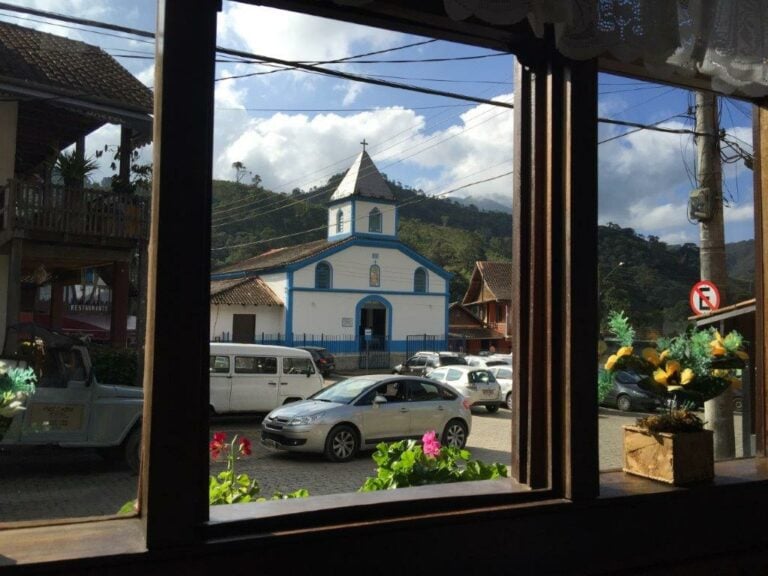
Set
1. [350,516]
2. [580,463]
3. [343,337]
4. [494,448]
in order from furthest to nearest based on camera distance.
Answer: [343,337], [494,448], [580,463], [350,516]

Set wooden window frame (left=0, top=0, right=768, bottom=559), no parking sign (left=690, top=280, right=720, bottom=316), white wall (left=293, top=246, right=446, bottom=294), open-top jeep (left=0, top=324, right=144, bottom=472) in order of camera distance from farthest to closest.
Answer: white wall (left=293, top=246, right=446, bottom=294) < open-top jeep (left=0, top=324, right=144, bottom=472) < no parking sign (left=690, top=280, right=720, bottom=316) < wooden window frame (left=0, top=0, right=768, bottom=559)

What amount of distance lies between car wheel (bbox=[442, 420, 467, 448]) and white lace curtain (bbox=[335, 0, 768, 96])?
25.8 feet

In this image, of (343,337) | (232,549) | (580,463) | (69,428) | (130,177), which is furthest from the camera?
(343,337)

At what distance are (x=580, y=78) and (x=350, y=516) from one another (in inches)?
49.1

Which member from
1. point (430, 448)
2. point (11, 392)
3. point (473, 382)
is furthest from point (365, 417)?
point (11, 392)

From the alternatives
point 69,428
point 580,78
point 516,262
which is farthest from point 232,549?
point 69,428

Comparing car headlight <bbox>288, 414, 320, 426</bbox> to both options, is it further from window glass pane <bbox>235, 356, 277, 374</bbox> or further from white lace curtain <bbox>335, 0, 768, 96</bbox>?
white lace curtain <bbox>335, 0, 768, 96</bbox>

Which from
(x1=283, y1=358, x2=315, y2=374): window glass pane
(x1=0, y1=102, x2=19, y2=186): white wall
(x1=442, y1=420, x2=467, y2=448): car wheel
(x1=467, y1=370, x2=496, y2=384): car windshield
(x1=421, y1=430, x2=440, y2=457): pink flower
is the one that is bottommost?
(x1=442, y1=420, x2=467, y2=448): car wheel

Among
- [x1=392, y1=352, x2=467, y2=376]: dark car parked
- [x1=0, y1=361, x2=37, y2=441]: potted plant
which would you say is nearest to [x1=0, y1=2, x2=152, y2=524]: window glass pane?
[x1=0, y1=361, x2=37, y2=441]: potted plant

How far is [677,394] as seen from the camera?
190 centimetres

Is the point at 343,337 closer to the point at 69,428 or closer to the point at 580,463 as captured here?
the point at 69,428

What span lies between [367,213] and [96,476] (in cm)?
371

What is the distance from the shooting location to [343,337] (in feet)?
38.0

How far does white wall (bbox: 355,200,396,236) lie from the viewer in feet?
13.4
